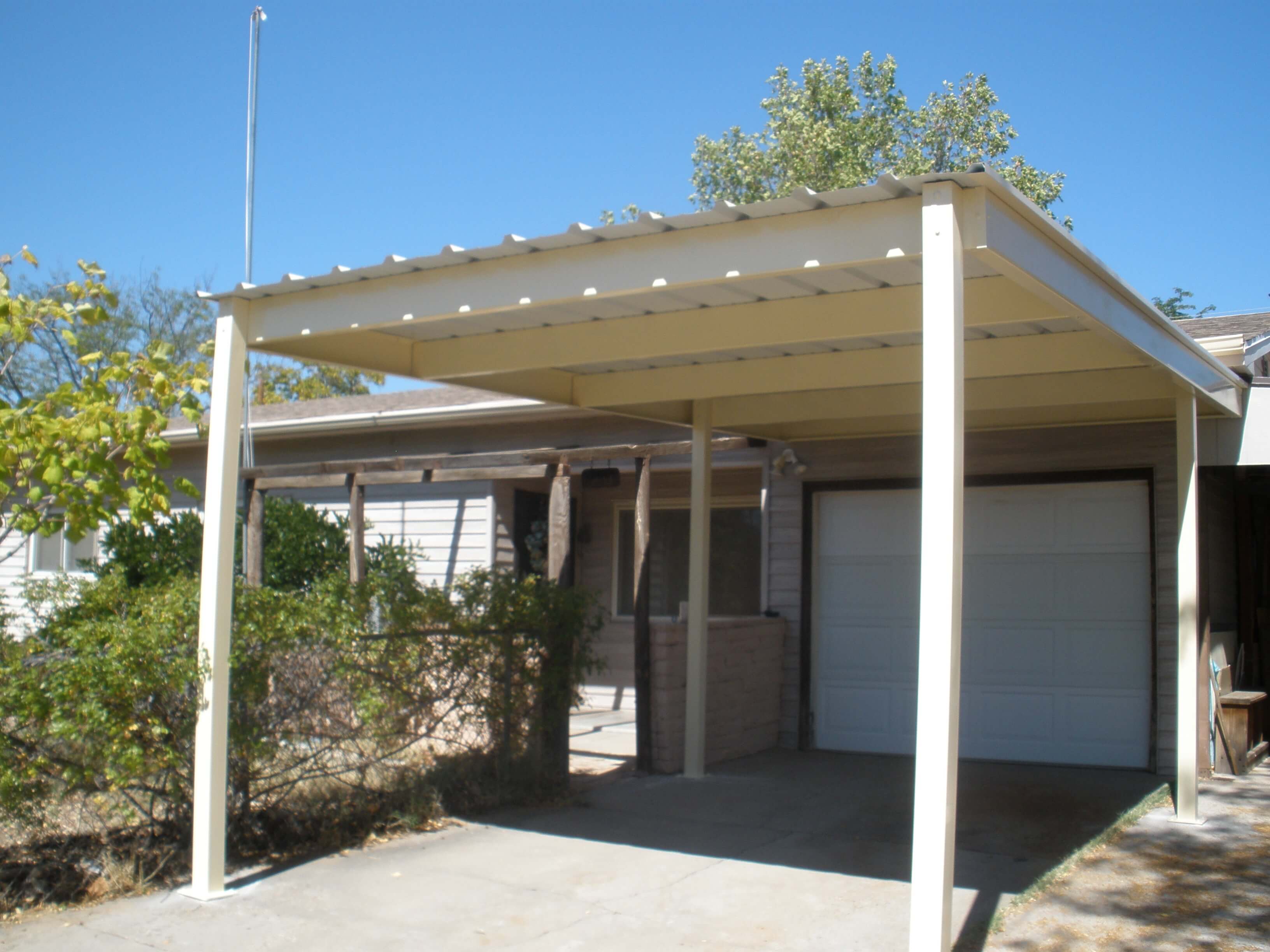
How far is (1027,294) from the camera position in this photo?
17.6 ft

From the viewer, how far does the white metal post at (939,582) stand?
3.79m

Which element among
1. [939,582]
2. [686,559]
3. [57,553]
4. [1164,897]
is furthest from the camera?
[57,553]

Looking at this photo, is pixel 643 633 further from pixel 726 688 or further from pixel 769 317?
pixel 769 317

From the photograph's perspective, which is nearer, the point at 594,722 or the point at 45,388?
the point at 594,722

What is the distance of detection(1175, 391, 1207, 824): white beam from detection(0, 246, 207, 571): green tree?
19.3 feet

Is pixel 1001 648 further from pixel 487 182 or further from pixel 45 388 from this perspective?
pixel 45 388

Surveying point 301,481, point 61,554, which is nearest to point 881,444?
point 301,481

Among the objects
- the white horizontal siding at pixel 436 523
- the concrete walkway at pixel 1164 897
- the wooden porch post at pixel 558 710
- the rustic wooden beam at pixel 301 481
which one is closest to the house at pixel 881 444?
the concrete walkway at pixel 1164 897

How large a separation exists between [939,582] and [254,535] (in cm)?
917

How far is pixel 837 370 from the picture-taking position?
706cm

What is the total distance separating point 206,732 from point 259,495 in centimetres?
676

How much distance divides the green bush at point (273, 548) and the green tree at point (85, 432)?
573 centimetres

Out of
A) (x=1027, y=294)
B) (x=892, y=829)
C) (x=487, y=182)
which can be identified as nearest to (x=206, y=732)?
(x=892, y=829)

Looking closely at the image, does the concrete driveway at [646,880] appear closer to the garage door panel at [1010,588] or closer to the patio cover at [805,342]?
the patio cover at [805,342]
